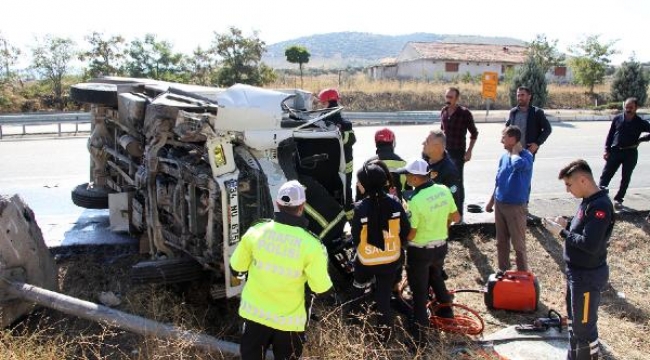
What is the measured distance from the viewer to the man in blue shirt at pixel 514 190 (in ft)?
16.9

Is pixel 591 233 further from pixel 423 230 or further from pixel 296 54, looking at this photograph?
pixel 296 54

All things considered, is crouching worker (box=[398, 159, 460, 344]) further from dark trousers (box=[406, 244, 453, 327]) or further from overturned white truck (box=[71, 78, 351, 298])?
overturned white truck (box=[71, 78, 351, 298])

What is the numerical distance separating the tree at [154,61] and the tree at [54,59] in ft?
9.61

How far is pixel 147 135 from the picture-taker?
187 inches

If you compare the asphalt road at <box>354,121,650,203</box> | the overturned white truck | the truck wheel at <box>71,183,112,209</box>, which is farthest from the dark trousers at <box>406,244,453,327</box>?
the asphalt road at <box>354,121,650,203</box>

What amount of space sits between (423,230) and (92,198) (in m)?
3.93

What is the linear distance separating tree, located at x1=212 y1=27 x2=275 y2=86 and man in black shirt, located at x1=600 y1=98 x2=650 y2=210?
20.3m

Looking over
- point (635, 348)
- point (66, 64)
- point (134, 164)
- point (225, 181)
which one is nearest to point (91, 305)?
point (225, 181)

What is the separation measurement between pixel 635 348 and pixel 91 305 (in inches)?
166

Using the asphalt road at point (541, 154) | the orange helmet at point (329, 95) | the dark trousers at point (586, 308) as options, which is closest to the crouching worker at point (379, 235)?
the dark trousers at point (586, 308)

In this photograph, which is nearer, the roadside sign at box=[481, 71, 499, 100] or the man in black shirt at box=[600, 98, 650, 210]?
the man in black shirt at box=[600, 98, 650, 210]

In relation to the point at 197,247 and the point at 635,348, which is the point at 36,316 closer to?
the point at 197,247

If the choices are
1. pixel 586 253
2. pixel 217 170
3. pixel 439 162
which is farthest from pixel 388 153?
pixel 586 253

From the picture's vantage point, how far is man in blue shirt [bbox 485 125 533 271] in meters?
5.16
